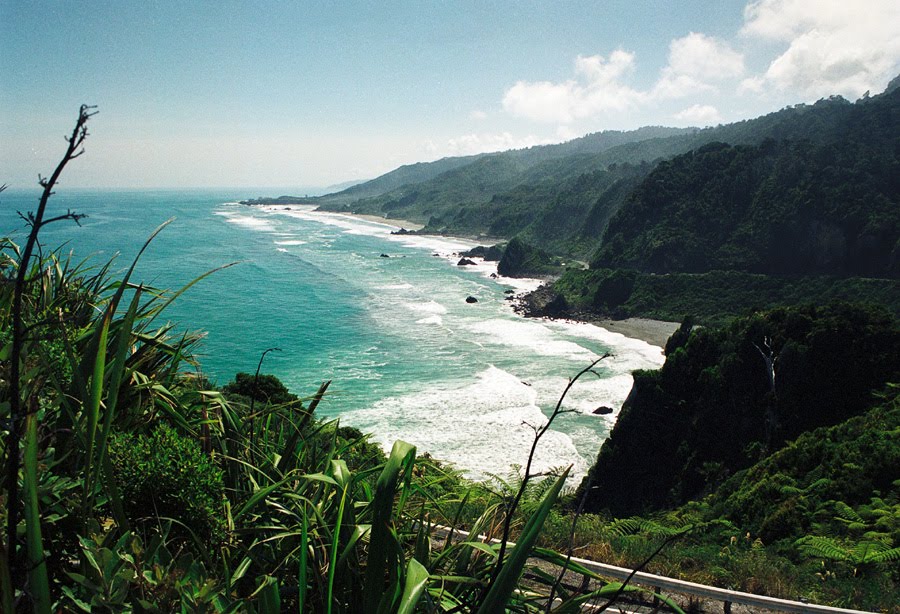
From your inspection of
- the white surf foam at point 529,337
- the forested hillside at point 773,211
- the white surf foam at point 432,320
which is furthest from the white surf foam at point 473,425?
the forested hillside at point 773,211

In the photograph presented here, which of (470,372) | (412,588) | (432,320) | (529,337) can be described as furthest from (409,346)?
(412,588)

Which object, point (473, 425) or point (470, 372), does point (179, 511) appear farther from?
point (470, 372)

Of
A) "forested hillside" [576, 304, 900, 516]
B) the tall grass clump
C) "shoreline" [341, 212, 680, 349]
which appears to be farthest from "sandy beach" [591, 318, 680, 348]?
the tall grass clump

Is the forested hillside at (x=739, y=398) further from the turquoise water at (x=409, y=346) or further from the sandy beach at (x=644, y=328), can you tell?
the sandy beach at (x=644, y=328)

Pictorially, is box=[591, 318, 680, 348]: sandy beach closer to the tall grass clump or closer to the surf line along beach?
the surf line along beach

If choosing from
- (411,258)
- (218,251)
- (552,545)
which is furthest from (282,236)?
(552,545)
